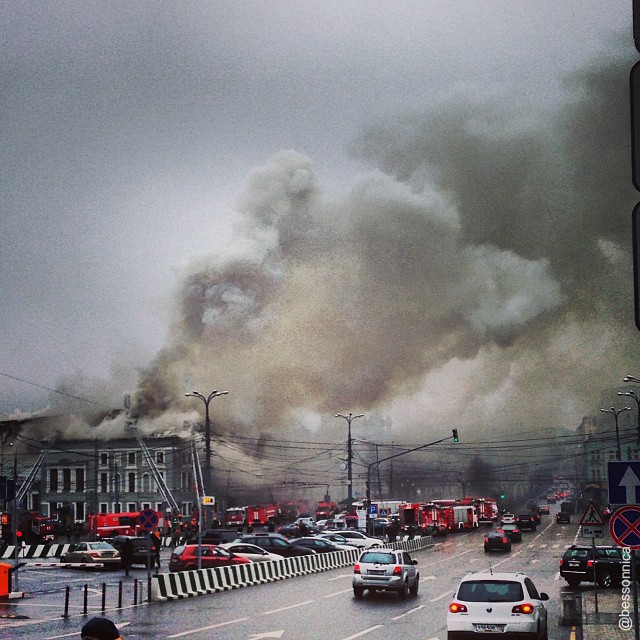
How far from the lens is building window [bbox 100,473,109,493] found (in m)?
112

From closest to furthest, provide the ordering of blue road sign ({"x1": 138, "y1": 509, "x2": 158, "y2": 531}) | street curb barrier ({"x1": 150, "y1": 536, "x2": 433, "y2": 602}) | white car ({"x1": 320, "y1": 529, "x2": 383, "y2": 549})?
blue road sign ({"x1": 138, "y1": 509, "x2": 158, "y2": 531}), street curb barrier ({"x1": 150, "y1": 536, "x2": 433, "y2": 602}), white car ({"x1": 320, "y1": 529, "x2": 383, "y2": 549})

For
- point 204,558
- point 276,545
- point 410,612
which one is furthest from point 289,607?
point 276,545

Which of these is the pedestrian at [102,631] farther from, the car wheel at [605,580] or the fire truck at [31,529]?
the fire truck at [31,529]

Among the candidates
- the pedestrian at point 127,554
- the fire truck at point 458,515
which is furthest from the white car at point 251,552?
the fire truck at point 458,515

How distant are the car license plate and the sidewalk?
78.3 inches

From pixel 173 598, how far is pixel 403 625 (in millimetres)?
11035

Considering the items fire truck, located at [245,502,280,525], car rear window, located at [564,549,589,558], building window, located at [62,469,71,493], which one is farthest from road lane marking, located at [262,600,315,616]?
building window, located at [62,469,71,493]

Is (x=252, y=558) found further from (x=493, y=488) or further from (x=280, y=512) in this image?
(x=493, y=488)

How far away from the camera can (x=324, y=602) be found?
30.6m

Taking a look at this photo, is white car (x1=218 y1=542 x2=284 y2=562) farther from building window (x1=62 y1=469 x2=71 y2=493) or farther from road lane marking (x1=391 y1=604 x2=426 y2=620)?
building window (x1=62 y1=469 x2=71 y2=493)

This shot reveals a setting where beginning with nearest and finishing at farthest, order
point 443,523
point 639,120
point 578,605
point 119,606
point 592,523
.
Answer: point 639,120
point 578,605
point 592,523
point 119,606
point 443,523

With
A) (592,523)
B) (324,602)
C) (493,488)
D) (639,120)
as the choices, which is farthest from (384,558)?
(493,488)

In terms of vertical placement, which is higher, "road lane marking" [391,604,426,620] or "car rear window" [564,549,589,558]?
"car rear window" [564,549,589,558]

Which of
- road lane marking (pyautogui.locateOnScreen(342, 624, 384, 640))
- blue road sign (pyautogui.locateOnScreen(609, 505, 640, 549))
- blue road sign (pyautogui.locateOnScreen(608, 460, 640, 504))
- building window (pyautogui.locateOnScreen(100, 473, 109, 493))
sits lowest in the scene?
road lane marking (pyautogui.locateOnScreen(342, 624, 384, 640))
